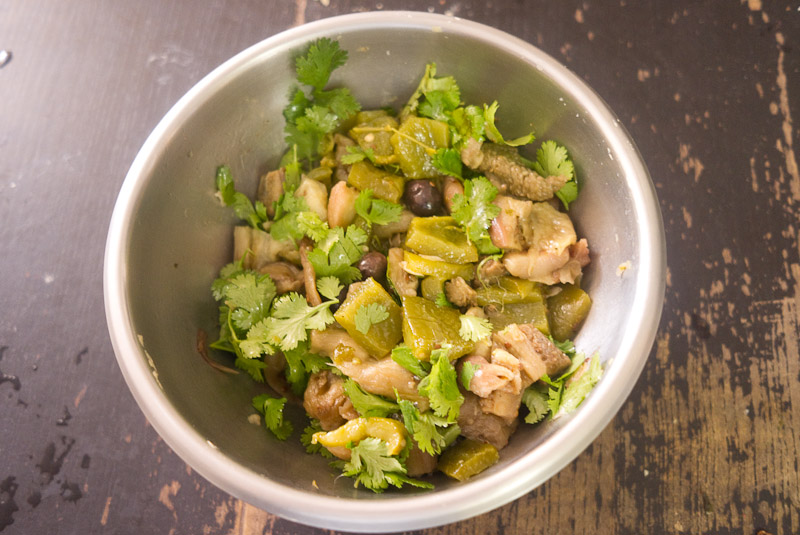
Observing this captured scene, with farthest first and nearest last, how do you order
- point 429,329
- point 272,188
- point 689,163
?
point 689,163 → point 272,188 → point 429,329

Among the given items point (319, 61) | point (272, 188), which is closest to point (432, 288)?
point (272, 188)

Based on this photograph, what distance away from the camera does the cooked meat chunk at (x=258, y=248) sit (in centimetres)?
175

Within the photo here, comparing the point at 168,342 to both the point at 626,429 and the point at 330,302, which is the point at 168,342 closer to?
the point at 330,302

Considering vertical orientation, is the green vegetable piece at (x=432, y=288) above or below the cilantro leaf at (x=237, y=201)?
above

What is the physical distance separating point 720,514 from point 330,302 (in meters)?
1.50

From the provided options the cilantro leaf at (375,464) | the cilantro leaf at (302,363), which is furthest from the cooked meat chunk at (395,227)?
the cilantro leaf at (375,464)

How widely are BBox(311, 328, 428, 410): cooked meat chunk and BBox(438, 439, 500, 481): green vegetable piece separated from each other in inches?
6.5

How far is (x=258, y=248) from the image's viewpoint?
1.77 m

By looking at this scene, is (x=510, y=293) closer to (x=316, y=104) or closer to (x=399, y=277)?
(x=399, y=277)

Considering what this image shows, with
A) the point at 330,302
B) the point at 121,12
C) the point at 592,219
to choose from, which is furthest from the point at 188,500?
the point at 121,12

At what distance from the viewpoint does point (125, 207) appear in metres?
1.49

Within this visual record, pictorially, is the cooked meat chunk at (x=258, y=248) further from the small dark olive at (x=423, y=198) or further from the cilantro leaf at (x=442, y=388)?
the cilantro leaf at (x=442, y=388)

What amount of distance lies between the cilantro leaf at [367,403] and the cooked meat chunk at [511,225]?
0.58 m

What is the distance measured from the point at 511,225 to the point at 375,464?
0.79m
